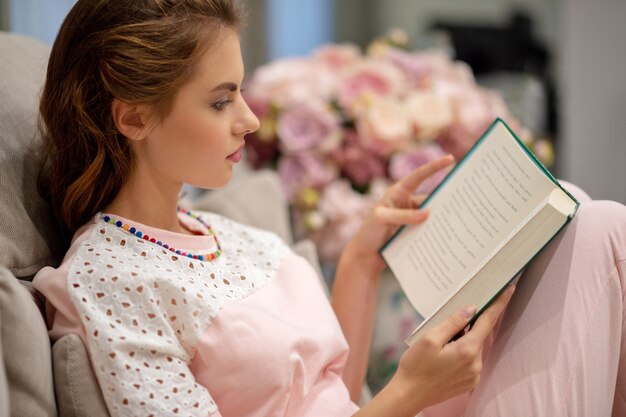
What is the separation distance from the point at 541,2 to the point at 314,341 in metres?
3.84

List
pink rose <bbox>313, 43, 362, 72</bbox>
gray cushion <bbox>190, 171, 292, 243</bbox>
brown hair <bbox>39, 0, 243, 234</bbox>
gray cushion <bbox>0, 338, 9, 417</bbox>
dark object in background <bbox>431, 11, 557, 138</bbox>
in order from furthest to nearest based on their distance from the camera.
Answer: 1. dark object in background <bbox>431, 11, 557, 138</bbox>
2. pink rose <bbox>313, 43, 362, 72</bbox>
3. gray cushion <bbox>190, 171, 292, 243</bbox>
4. brown hair <bbox>39, 0, 243, 234</bbox>
5. gray cushion <bbox>0, 338, 9, 417</bbox>

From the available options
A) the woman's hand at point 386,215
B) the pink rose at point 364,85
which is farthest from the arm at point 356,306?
the pink rose at point 364,85

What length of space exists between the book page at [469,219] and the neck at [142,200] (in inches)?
16.3

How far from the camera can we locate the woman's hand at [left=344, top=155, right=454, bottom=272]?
1264 mm

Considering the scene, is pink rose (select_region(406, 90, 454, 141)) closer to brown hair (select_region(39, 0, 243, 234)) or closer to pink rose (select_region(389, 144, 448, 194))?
pink rose (select_region(389, 144, 448, 194))

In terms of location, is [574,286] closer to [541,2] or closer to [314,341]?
[314,341]

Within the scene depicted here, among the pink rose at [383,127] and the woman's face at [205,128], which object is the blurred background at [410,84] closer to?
the pink rose at [383,127]

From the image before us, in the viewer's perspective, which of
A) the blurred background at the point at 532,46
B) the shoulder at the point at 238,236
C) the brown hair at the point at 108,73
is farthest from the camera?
the blurred background at the point at 532,46

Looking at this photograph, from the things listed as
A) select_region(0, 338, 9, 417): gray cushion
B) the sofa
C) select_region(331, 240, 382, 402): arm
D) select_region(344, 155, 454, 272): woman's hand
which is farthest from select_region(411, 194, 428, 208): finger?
select_region(0, 338, 9, 417): gray cushion

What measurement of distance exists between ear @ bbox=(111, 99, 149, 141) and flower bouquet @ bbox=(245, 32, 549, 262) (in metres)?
0.85

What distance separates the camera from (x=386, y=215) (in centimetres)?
126

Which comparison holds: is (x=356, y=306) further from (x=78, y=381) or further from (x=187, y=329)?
(x=78, y=381)

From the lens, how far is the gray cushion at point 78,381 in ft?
2.83

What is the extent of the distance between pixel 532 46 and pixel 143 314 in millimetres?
3803
